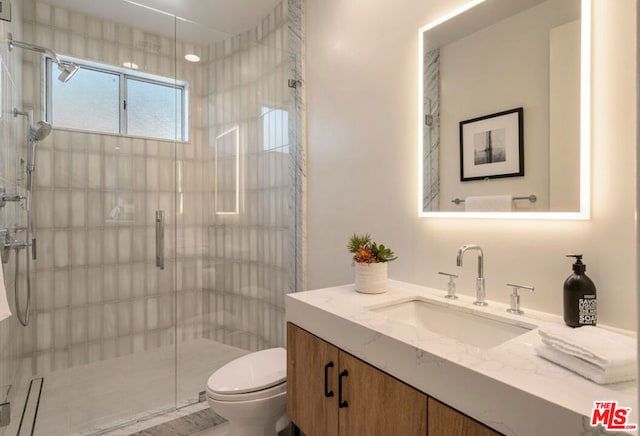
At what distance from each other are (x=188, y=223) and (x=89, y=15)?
1.54m

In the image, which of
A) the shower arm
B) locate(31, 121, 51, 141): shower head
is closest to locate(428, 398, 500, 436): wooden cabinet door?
locate(31, 121, 51, 141): shower head

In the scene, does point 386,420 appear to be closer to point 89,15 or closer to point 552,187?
point 552,187

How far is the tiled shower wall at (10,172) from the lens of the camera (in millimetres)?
1752

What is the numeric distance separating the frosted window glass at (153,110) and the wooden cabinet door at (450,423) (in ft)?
8.12

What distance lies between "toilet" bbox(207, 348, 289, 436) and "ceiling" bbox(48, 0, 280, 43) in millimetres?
2259

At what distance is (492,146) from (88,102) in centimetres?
251

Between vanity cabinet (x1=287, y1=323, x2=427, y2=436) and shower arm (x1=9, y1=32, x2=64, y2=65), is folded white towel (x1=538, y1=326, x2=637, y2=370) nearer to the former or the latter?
vanity cabinet (x1=287, y1=323, x2=427, y2=436)

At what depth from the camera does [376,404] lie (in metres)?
1.01

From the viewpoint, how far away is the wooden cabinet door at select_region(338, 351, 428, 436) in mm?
900

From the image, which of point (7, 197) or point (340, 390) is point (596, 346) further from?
point (7, 197)

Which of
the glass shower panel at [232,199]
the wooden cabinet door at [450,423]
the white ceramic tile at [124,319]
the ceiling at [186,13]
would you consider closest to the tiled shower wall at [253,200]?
the glass shower panel at [232,199]

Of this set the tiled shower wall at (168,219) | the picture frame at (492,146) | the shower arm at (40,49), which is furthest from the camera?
the tiled shower wall at (168,219)

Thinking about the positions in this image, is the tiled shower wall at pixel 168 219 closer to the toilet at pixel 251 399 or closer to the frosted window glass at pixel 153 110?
the frosted window glass at pixel 153 110

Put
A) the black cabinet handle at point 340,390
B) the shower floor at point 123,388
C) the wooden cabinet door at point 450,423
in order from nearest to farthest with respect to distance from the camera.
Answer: the wooden cabinet door at point 450,423
the black cabinet handle at point 340,390
the shower floor at point 123,388
